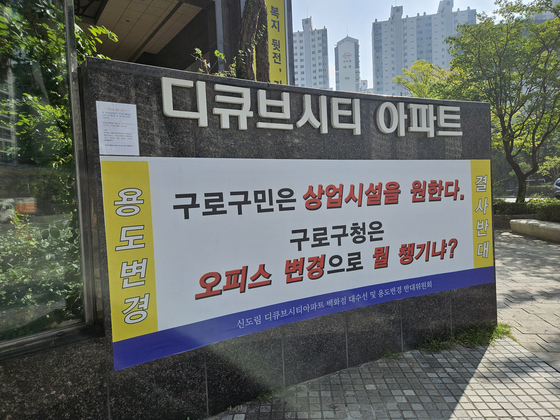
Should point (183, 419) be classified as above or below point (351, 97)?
below

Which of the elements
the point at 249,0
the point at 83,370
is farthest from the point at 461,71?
the point at 83,370

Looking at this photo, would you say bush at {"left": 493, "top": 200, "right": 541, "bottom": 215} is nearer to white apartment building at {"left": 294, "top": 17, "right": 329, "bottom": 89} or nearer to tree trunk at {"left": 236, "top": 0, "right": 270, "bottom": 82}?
tree trunk at {"left": 236, "top": 0, "right": 270, "bottom": 82}

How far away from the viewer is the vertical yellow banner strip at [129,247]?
2.49 meters

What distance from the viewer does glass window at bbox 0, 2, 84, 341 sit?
2389mm

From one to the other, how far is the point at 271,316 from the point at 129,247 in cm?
128

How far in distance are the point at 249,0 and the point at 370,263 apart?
3601 millimetres

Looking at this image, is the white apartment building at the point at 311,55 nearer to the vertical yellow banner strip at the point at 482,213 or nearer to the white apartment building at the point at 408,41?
the white apartment building at the point at 408,41

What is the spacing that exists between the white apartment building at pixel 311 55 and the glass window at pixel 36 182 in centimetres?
10393

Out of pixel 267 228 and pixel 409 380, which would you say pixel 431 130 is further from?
pixel 409 380

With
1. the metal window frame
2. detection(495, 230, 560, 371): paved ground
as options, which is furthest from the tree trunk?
detection(495, 230, 560, 371): paved ground

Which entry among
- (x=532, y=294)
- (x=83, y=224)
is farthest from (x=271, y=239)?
(x=532, y=294)

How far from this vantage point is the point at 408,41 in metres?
104

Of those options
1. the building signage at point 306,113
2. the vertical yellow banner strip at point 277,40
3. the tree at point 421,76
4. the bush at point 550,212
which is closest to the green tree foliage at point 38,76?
the building signage at point 306,113

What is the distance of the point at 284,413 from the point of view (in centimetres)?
289
